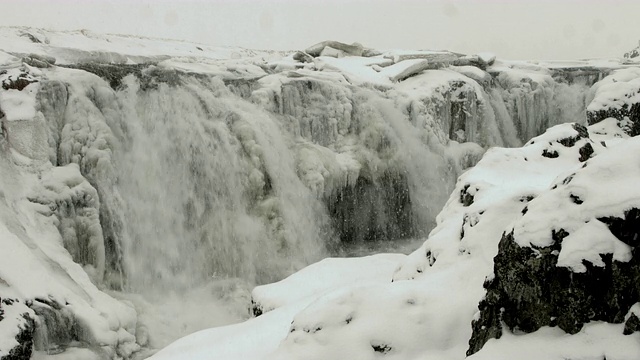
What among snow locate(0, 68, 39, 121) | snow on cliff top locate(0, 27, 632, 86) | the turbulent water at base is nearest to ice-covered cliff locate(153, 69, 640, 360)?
the turbulent water at base

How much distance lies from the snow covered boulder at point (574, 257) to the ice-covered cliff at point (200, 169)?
5.31 m

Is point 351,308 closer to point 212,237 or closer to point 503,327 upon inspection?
point 503,327

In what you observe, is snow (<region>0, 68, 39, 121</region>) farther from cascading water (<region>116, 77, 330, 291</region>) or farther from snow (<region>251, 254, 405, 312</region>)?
snow (<region>251, 254, 405, 312</region>)

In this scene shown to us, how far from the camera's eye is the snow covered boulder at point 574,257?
3.15 meters

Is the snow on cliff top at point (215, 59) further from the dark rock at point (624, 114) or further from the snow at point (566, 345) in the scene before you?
the snow at point (566, 345)

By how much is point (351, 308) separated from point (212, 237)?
6985mm

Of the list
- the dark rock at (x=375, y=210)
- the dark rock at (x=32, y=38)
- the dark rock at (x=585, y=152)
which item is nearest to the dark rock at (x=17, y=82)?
the dark rock at (x=32, y=38)

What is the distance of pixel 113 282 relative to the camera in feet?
31.8

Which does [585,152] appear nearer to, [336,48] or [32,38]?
[336,48]

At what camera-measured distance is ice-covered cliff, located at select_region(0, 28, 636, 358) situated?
27.3 feet

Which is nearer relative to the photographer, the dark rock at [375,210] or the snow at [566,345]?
the snow at [566,345]

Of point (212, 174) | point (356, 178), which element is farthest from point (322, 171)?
point (212, 174)

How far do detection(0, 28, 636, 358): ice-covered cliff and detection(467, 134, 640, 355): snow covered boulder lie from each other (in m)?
5.31

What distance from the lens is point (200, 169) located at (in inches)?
442
